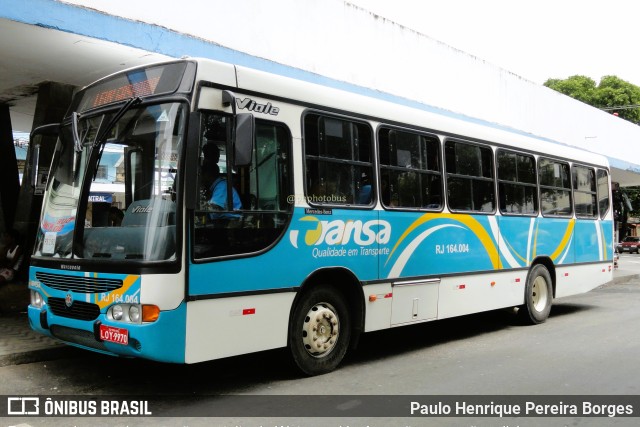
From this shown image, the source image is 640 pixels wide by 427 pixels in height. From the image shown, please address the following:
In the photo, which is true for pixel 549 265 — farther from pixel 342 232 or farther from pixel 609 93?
pixel 609 93

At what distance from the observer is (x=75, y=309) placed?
517cm

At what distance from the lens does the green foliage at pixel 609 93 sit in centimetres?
4047

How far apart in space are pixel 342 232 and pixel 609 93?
41.0 meters

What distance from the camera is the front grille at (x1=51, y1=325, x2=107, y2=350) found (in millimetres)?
5000

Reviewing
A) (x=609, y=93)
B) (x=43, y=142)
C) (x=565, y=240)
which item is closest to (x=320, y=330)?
(x=565, y=240)

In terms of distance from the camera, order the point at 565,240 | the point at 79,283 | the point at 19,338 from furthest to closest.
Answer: the point at 565,240 < the point at 19,338 < the point at 79,283

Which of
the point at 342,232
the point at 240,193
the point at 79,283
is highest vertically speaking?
the point at 240,193

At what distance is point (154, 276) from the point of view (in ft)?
15.3

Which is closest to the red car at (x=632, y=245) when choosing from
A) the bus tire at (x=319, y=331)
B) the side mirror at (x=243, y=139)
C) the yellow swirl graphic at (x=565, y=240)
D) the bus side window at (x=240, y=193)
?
the yellow swirl graphic at (x=565, y=240)

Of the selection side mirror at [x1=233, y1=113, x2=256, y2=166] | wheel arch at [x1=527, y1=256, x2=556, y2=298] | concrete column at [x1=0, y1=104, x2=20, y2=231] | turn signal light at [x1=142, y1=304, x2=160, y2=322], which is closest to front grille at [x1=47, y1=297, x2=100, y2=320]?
turn signal light at [x1=142, y1=304, x2=160, y2=322]

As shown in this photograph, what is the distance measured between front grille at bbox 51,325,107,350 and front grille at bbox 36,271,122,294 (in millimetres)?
366

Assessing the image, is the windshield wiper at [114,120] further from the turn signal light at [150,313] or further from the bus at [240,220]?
the turn signal light at [150,313]

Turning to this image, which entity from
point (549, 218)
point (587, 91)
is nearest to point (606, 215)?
point (549, 218)

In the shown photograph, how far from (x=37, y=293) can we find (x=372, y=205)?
362 centimetres
